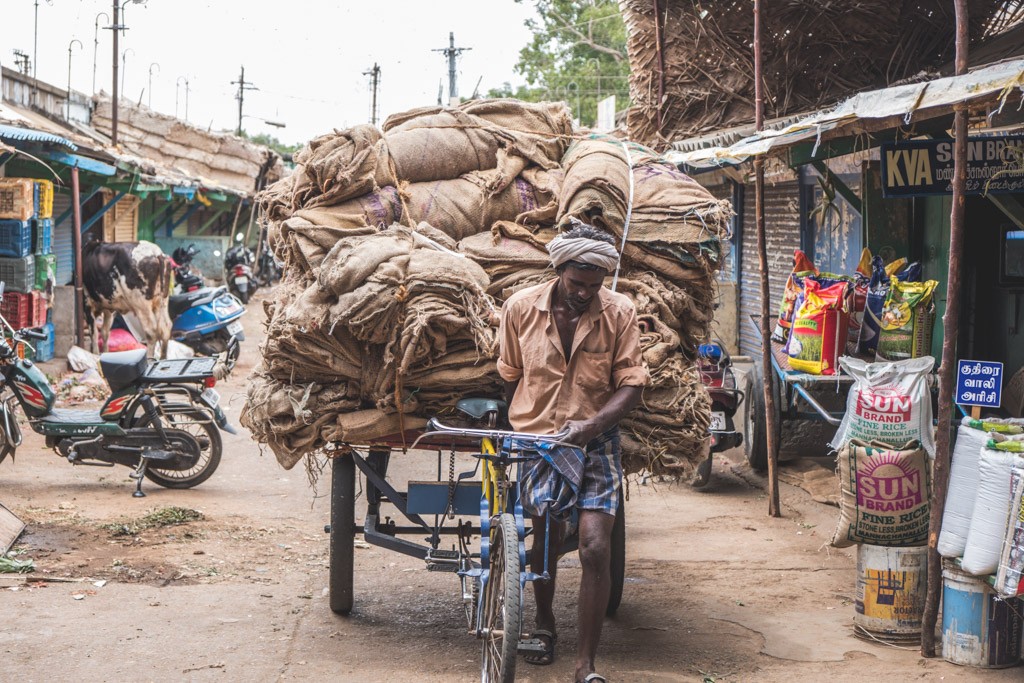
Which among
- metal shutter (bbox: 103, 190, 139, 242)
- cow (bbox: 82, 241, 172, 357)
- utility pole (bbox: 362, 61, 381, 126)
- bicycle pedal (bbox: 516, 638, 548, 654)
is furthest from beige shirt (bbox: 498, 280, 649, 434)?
utility pole (bbox: 362, 61, 381, 126)

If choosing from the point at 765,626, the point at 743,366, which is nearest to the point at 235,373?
the point at 743,366

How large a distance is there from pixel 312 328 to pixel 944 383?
2.84m

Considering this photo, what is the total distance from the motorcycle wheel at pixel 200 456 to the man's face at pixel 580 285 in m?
4.90

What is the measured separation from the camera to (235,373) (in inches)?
632

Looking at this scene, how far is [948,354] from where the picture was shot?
4.99m

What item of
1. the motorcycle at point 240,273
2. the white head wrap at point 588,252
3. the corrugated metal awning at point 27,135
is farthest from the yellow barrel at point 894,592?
the motorcycle at point 240,273

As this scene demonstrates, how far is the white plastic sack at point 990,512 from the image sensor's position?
471cm

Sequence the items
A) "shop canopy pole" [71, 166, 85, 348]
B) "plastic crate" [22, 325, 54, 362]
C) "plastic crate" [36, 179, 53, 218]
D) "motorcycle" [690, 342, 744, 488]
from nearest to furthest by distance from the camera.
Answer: "motorcycle" [690, 342, 744, 488]
"plastic crate" [36, 179, 53, 218]
"plastic crate" [22, 325, 54, 362]
"shop canopy pole" [71, 166, 85, 348]

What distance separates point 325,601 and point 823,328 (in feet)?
11.8

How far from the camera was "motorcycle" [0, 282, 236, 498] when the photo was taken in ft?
27.7

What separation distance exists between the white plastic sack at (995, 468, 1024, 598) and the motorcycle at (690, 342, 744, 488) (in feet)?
13.9

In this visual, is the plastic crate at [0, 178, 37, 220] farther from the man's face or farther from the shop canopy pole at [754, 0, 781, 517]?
the man's face

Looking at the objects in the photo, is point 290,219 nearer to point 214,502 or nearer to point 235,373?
point 214,502

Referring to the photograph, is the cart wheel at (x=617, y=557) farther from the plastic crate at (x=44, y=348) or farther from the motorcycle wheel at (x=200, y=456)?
the plastic crate at (x=44, y=348)
